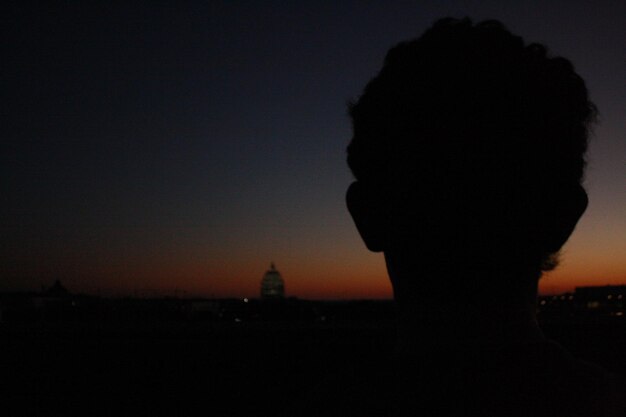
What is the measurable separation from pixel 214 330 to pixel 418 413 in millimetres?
56879

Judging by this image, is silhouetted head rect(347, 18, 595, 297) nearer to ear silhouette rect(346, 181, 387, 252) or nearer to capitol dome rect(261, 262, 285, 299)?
ear silhouette rect(346, 181, 387, 252)

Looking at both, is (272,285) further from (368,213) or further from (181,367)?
(368,213)

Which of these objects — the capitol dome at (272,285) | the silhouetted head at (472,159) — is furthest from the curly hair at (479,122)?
the capitol dome at (272,285)

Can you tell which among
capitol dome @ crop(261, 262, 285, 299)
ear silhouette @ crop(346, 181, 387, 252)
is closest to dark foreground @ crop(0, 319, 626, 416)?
ear silhouette @ crop(346, 181, 387, 252)

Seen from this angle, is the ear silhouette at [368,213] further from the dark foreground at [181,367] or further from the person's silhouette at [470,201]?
the dark foreground at [181,367]

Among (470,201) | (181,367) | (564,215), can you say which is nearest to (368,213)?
(470,201)

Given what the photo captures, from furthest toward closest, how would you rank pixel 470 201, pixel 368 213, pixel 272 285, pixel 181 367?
1. pixel 272 285
2. pixel 181 367
3. pixel 368 213
4. pixel 470 201

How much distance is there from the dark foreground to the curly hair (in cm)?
1375

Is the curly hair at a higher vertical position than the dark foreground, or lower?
higher

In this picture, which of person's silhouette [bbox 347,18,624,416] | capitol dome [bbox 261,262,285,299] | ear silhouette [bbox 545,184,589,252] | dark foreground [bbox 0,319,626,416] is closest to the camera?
person's silhouette [bbox 347,18,624,416]

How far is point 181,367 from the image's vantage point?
33.2 m

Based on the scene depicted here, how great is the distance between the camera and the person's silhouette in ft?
3.01

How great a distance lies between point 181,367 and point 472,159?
3488 centimetres

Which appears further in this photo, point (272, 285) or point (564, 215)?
point (272, 285)
